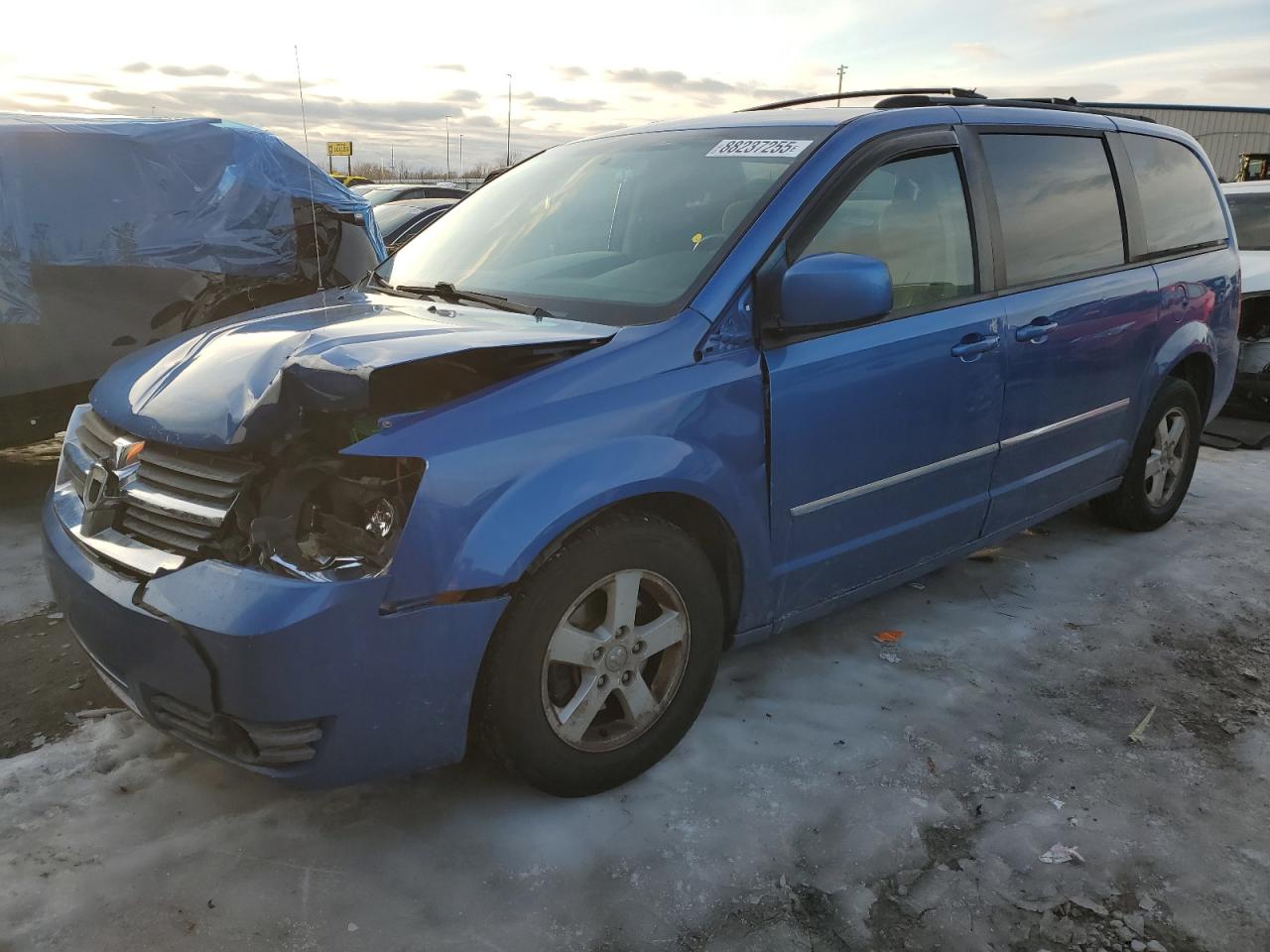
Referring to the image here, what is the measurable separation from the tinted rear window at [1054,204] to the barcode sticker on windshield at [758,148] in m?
0.86

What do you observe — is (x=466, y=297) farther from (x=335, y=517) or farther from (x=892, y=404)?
(x=892, y=404)

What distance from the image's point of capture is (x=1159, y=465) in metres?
4.47

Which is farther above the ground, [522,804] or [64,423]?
[64,423]

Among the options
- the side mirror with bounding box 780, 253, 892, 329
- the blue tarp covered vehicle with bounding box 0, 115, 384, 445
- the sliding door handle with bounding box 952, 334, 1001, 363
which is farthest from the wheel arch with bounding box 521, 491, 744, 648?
the blue tarp covered vehicle with bounding box 0, 115, 384, 445

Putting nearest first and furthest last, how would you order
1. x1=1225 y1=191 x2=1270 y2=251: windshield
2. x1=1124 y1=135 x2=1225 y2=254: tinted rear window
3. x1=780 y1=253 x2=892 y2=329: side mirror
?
x1=780 y1=253 x2=892 y2=329: side mirror < x1=1124 y1=135 x2=1225 y2=254: tinted rear window < x1=1225 y1=191 x2=1270 y2=251: windshield

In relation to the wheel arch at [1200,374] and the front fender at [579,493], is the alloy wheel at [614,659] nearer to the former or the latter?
the front fender at [579,493]

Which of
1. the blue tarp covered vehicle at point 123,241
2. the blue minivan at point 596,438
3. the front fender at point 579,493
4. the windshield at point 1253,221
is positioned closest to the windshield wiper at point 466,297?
the blue minivan at point 596,438

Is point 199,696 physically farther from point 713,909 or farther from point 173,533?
point 713,909

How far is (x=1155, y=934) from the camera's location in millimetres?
2092

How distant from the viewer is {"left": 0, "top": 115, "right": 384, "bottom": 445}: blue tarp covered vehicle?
445cm

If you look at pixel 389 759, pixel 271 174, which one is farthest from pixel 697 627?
pixel 271 174

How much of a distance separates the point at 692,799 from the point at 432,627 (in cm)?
90

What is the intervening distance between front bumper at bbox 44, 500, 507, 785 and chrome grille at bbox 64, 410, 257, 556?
95mm

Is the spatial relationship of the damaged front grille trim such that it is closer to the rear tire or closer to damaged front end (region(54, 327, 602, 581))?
damaged front end (region(54, 327, 602, 581))
